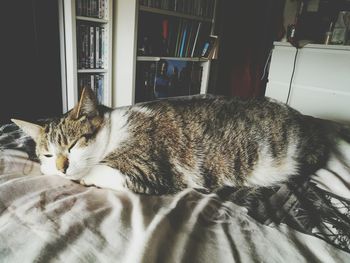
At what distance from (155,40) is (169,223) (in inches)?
66.8

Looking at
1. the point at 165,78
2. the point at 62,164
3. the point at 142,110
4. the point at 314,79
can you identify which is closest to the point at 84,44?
the point at 165,78

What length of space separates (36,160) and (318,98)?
2.27 meters

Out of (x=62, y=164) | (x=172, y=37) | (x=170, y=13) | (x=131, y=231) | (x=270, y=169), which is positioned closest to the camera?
(x=131, y=231)

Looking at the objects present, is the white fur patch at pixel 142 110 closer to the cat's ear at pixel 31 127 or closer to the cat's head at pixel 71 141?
the cat's head at pixel 71 141

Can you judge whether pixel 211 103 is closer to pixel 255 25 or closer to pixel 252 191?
pixel 252 191

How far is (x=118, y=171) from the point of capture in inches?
27.1

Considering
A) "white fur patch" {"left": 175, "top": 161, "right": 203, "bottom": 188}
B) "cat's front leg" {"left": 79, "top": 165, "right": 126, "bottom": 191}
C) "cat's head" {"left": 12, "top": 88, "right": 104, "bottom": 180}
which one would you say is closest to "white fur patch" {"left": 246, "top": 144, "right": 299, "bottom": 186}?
"white fur patch" {"left": 175, "top": 161, "right": 203, "bottom": 188}

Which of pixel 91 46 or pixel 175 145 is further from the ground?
pixel 91 46

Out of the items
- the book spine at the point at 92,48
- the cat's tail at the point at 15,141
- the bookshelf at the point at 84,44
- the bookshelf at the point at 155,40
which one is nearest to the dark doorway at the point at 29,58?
the bookshelf at the point at 84,44

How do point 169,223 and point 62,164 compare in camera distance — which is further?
point 62,164

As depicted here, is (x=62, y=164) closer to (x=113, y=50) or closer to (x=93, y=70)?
(x=93, y=70)

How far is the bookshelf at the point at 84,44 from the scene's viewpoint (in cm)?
156

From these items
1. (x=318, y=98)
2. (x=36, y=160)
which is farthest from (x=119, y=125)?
(x=318, y=98)

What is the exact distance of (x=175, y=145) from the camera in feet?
2.52
